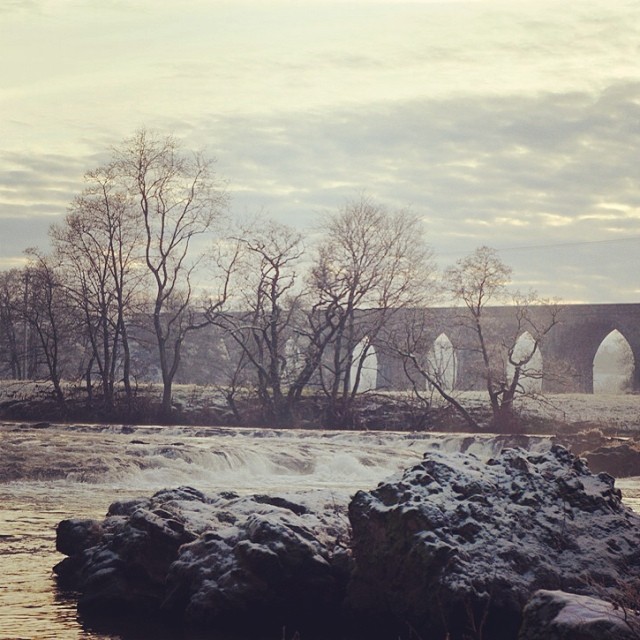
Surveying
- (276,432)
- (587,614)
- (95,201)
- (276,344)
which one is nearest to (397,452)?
(276,432)

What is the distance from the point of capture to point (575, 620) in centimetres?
729

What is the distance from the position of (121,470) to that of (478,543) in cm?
1624

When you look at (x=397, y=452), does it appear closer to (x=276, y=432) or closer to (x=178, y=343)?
(x=276, y=432)

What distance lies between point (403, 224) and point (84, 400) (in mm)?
15942

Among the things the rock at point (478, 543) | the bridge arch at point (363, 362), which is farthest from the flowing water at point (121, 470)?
the bridge arch at point (363, 362)

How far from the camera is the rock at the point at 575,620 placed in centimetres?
710

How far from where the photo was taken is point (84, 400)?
47719 mm

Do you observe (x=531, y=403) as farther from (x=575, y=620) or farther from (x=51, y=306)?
(x=575, y=620)

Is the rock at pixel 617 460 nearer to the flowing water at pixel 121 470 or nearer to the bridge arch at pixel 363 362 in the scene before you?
the flowing water at pixel 121 470

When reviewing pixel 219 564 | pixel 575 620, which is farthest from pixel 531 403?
pixel 575 620

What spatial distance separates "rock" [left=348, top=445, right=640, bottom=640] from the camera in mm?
10266

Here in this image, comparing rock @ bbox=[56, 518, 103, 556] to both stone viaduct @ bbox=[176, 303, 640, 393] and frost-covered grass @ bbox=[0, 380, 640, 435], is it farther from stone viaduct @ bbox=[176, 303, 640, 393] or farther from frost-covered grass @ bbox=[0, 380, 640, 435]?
stone viaduct @ bbox=[176, 303, 640, 393]

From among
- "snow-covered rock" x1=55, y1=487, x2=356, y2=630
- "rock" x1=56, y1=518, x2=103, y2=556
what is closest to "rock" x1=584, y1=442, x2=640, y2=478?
"snow-covered rock" x1=55, y1=487, x2=356, y2=630

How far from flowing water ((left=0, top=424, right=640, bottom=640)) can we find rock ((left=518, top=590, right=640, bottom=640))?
4.29 metres
